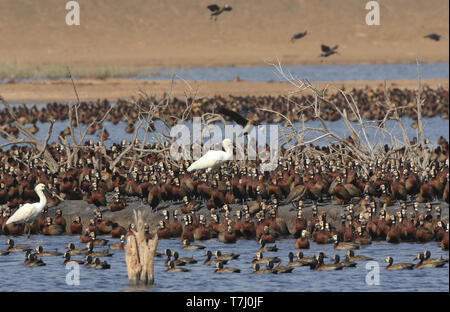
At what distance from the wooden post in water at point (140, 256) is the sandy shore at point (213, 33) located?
69.5 metres

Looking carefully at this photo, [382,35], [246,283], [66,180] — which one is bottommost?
[246,283]

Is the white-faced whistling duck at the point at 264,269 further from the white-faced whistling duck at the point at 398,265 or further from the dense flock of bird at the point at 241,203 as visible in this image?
the white-faced whistling duck at the point at 398,265

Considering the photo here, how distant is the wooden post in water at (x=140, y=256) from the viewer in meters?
14.5

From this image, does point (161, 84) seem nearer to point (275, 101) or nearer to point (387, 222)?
point (275, 101)

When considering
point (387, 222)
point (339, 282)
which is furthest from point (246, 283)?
point (387, 222)

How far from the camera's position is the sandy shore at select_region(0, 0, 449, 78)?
92.1 m

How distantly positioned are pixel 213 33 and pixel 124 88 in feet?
156

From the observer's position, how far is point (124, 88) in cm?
5862

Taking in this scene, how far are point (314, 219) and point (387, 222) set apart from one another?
4.84ft

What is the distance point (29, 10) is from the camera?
110312 mm

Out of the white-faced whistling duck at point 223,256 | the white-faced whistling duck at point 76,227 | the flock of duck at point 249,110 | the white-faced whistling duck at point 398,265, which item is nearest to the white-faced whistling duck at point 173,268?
the white-faced whistling duck at point 223,256

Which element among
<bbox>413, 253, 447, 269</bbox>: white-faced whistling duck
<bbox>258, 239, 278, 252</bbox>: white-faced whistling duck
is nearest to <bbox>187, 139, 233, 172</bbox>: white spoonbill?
<bbox>258, 239, 278, 252</bbox>: white-faced whistling duck

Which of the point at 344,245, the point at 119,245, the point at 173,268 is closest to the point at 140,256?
the point at 173,268

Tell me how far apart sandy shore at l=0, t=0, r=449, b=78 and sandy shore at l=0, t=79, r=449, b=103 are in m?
23.3
